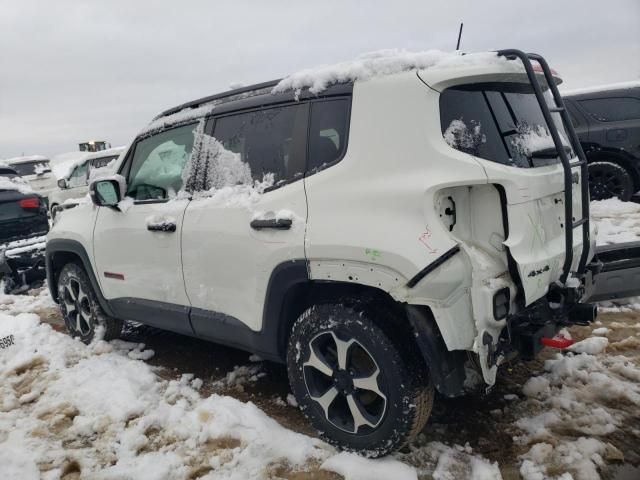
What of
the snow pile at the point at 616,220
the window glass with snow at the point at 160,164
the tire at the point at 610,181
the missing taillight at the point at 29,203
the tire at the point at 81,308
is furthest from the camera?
the tire at the point at 610,181

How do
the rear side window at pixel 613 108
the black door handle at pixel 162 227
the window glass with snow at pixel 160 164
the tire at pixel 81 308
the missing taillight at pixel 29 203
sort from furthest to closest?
A: the rear side window at pixel 613 108 < the missing taillight at pixel 29 203 < the tire at pixel 81 308 < the window glass with snow at pixel 160 164 < the black door handle at pixel 162 227

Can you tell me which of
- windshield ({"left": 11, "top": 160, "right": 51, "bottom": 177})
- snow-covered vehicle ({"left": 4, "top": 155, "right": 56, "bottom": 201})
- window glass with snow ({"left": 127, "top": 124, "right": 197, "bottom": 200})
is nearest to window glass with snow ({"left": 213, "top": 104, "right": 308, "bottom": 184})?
window glass with snow ({"left": 127, "top": 124, "right": 197, "bottom": 200})

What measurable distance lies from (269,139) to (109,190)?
4.73 feet

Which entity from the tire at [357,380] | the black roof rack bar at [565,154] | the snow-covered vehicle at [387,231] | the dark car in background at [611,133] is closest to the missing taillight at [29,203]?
the snow-covered vehicle at [387,231]

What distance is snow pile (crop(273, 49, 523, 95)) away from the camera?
228 cm

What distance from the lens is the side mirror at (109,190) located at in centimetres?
353

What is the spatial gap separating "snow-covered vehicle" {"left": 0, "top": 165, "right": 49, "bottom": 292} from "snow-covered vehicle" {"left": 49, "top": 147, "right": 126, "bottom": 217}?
4.19 m

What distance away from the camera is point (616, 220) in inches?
273

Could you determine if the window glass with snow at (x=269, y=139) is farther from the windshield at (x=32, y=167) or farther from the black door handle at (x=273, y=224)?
the windshield at (x=32, y=167)

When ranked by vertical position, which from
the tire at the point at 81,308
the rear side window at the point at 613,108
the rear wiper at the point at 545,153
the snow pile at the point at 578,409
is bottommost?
the snow pile at the point at 578,409

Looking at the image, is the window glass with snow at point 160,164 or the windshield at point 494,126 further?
the window glass with snow at point 160,164

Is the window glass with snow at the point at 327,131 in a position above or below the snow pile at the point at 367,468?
above

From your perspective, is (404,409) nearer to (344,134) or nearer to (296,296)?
(296,296)

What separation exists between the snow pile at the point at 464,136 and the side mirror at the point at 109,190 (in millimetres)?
2448
